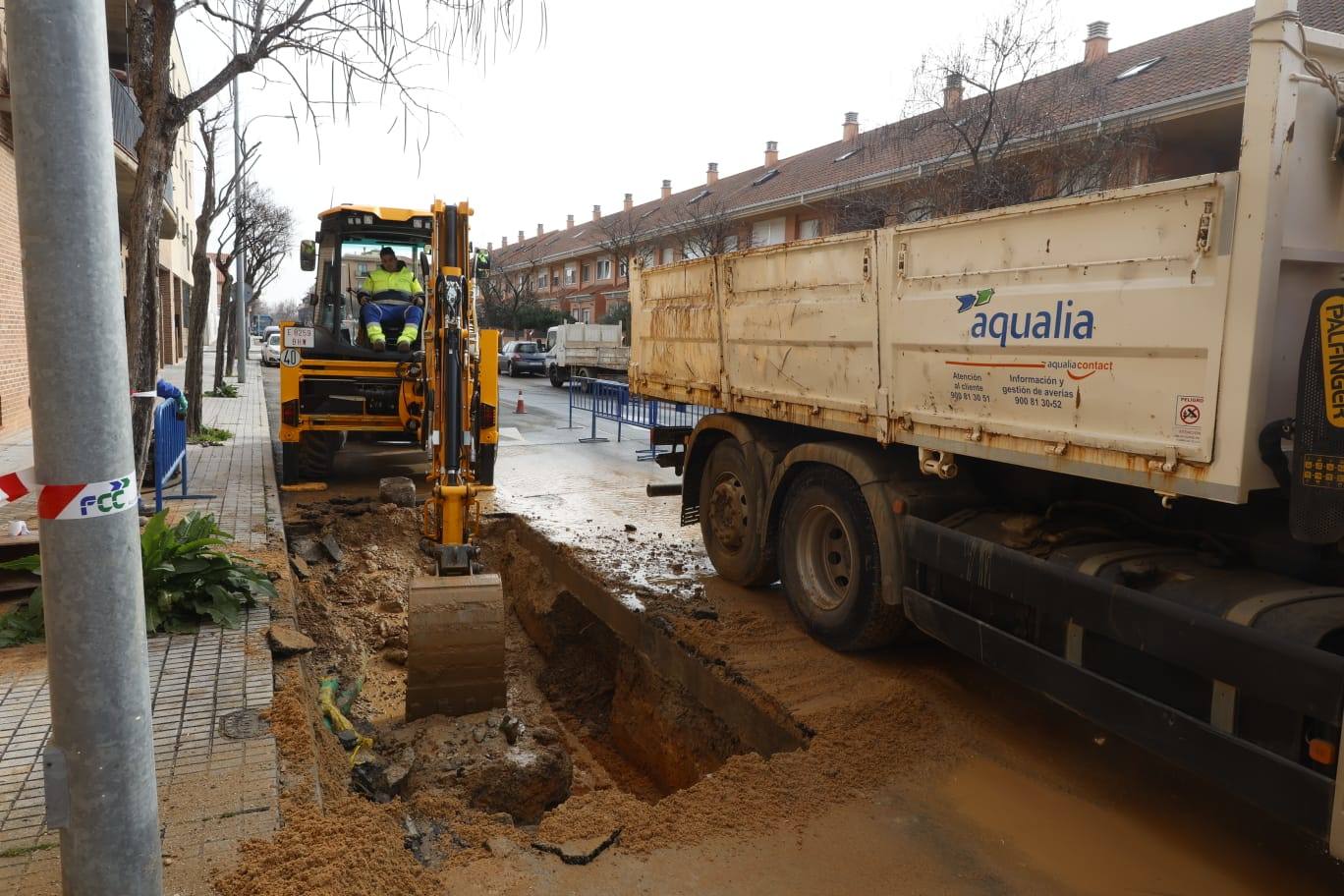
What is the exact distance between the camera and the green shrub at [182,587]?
501 centimetres

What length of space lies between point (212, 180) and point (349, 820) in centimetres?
1661

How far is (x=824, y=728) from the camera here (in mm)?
4410

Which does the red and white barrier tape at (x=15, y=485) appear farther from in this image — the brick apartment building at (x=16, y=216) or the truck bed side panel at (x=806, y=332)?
the brick apartment building at (x=16, y=216)

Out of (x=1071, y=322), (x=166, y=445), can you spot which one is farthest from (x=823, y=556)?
(x=166, y=445)

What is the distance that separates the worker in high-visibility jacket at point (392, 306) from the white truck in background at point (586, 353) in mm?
19702

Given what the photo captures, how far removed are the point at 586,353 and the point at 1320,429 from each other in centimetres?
2924

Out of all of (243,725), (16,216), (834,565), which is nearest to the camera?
(243,725)

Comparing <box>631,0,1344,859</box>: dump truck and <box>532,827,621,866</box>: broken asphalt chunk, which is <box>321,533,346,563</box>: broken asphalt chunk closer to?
<box>631,0,1344,859</box>: dump truck

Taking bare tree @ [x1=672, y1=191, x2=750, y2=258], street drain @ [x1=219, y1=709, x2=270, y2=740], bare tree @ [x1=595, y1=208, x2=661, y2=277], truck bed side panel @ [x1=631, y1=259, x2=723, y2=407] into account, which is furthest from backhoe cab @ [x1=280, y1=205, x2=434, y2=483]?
bare tree @ [x1=595, y1=208, x2=661, y2=277]

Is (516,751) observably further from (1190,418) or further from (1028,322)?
(1190,418)

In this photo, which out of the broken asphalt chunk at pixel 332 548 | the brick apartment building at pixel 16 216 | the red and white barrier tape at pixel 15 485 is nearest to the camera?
the red and white barrier tape at pixel 15 485

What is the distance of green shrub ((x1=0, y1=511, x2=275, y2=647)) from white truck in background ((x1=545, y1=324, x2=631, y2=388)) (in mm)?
24150

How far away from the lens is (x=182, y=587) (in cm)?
529

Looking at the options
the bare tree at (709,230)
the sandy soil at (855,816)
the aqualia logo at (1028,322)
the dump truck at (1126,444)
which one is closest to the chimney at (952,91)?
the dump truck at (1126,444)
